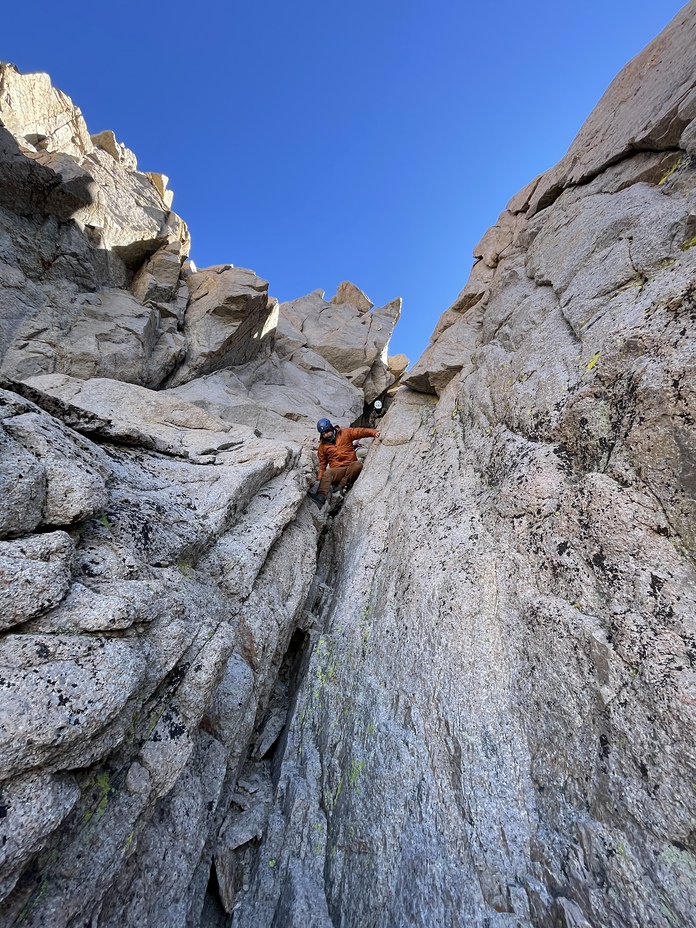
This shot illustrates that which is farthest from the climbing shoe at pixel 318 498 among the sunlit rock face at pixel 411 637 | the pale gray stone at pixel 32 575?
the pale gray stone at pixel 32 575

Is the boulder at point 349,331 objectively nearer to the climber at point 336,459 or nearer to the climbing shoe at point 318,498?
the climber at point 336,459

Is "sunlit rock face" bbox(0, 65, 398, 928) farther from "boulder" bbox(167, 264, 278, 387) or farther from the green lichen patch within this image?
the green lichen patch

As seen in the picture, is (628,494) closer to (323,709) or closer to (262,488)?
(323,709)

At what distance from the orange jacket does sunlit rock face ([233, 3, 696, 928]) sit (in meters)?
5.37

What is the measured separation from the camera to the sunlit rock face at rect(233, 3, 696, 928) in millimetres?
5609

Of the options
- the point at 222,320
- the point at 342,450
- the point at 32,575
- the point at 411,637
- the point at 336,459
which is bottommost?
the point at 411,637

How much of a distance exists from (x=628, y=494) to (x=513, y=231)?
16.4 meters

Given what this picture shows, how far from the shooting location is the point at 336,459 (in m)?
17.7

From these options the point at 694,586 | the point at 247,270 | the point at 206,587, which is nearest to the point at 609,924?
the point at 694,586

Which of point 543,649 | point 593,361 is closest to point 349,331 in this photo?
point 593,361

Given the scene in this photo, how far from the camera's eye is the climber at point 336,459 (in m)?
17.3

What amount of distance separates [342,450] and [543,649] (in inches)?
461

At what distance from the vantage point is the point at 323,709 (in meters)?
9.12

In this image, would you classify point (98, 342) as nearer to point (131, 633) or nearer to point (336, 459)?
point (336, 459)
